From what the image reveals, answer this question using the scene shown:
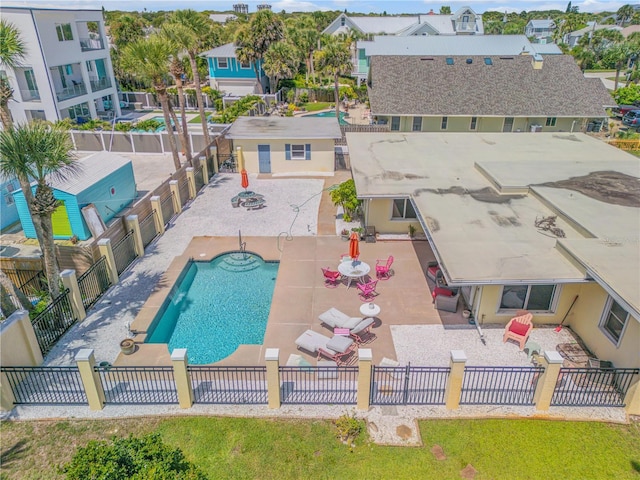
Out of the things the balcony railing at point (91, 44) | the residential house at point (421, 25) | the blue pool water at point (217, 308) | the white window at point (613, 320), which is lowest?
the blue pool water at point (217, 308)

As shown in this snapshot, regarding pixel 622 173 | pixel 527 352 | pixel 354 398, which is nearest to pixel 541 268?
pixel 527 352

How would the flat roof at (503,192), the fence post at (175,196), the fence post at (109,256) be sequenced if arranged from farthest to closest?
the fence post at (175,196) → the fence post at (109,256) → the flat roof at (503,192)

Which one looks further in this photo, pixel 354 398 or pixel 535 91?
pixel 535 91

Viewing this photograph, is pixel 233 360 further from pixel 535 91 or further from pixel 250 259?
pixel 535 91

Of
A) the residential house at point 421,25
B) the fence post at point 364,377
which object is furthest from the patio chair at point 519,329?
the residential house at point 421,25

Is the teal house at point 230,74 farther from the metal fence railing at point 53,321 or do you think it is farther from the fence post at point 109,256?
the metal fence railing at point 53,321

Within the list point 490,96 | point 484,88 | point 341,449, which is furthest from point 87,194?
point 484,88
